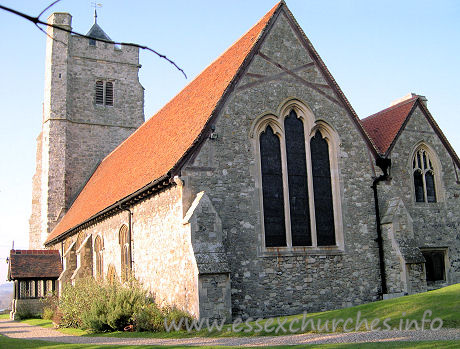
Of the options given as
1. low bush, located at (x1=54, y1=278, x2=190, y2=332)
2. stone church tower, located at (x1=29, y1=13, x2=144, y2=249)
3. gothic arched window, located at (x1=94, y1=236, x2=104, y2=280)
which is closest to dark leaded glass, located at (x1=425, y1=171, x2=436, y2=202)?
low bush, located at (x1=54, y1=278, x2=190, y2=332)

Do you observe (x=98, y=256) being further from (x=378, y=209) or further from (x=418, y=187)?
(x=418, y=187)

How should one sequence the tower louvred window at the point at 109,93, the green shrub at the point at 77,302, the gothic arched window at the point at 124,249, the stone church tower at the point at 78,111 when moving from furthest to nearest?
the tower louvred window at the point at 109,93
the stone church tower at the point at 78,111
the gothic arched window at the point at 124,249
the green shrub at the point at 77,302

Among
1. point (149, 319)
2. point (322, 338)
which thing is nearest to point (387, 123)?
point (149, 319)

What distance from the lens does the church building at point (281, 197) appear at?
1420 centimetres

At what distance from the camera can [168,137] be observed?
1844cm

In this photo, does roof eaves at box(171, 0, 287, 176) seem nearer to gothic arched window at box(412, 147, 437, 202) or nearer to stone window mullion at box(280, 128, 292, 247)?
stone window mullion at box(280, 128, 292, 247)

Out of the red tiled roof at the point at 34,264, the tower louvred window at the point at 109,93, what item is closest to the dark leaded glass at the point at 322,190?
the red tiled roof at the point at 34,264

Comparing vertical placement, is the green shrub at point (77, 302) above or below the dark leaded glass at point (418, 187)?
below

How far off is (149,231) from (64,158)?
1720 centimetres

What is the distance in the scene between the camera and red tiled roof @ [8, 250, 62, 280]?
27673mm

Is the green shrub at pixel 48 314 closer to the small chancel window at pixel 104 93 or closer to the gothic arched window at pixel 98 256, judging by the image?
the gothic arched window at pixel 98 256

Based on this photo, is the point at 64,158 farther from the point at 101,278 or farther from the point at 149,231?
the point at 149,231

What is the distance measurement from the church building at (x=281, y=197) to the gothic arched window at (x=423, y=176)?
0.05 m

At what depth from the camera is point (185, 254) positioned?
45.2 feet
